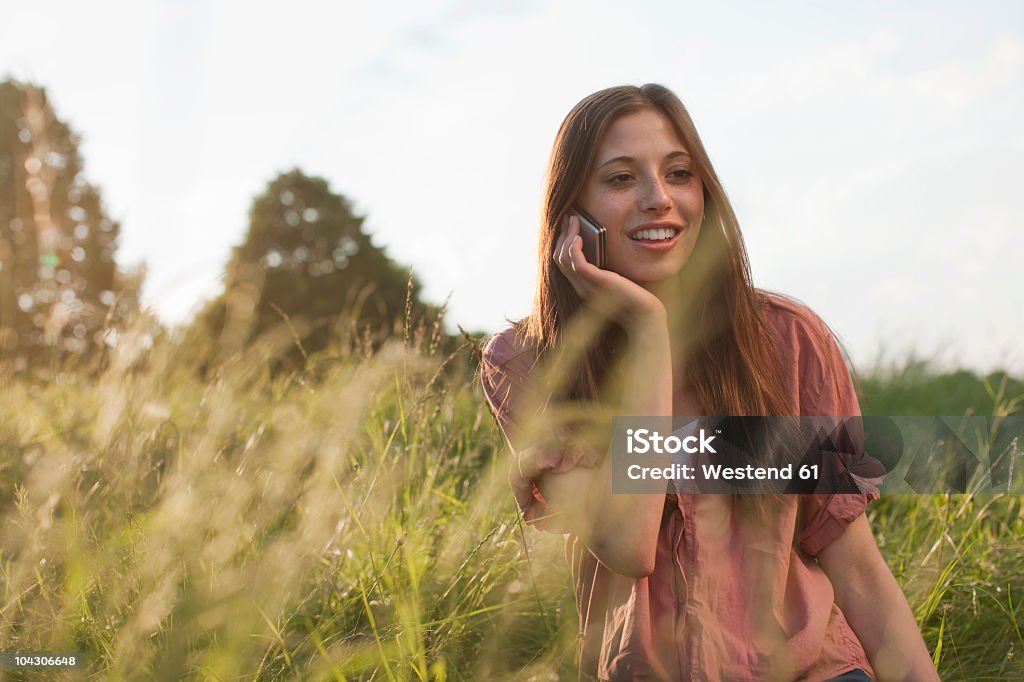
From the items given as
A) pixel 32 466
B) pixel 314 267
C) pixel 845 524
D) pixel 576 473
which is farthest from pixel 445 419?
pixel 314 267

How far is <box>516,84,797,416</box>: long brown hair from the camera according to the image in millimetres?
2006

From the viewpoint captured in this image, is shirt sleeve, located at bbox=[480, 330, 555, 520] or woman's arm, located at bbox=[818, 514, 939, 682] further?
shirt sleeve, located at bbox=[480, 330, 555, 520]

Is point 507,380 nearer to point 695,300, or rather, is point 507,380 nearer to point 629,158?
point 695,300

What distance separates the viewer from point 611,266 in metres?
2.09

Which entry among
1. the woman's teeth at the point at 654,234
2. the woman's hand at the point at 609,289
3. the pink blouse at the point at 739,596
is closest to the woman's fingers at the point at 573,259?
the woman's hand at the point at 609,289

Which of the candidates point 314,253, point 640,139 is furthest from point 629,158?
point 314,253

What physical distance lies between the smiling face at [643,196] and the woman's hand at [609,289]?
0.25 ft

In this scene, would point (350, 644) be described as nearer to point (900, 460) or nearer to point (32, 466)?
point (32, 466)

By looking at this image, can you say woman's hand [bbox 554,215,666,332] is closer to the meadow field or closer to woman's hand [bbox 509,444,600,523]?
woman's hand [bbox 509,444,600,523]

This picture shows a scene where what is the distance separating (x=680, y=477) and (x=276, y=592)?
3.03ft

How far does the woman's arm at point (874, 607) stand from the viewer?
1.77m

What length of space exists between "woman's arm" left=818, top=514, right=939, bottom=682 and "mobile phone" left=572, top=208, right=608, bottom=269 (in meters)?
0.82

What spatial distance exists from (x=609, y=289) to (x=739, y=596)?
2.38 ft

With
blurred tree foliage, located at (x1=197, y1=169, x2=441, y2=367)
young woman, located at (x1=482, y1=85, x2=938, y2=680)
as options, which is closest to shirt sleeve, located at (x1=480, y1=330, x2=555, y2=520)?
young woman, located at (x1=482, y1=85, x2=938, y2=680)
